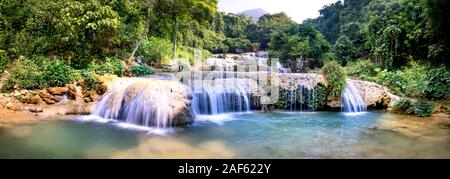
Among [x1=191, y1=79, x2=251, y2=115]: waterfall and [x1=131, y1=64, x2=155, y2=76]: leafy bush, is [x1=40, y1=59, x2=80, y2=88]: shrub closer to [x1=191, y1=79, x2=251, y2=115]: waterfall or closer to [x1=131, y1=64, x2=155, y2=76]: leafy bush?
[x1=131, y1=64, x2=155, y2=76]: leafy bush

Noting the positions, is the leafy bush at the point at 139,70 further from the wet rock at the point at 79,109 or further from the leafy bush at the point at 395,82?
the leafy bush at the point at 395,82

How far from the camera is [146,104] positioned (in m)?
9.74

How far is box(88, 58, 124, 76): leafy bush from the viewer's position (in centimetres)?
1316

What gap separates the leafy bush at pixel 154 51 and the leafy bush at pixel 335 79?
9.94m

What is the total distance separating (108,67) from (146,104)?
15.6ft

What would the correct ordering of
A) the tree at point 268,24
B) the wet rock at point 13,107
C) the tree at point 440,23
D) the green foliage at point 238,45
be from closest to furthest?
the tree at point 440,23 < the wet rock at point 13,107 < the green foliage at point 238,45 < the tree at point 268,24

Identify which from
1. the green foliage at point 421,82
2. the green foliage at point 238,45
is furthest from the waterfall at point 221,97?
the green foliage at point 238,45

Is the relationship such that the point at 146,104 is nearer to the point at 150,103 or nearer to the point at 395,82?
the point at 150,103

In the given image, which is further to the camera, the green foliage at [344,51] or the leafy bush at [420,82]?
the green foliage at [344,51]

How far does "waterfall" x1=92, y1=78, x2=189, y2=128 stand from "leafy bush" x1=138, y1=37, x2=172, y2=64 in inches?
310

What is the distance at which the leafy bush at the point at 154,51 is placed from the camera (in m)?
18.6
